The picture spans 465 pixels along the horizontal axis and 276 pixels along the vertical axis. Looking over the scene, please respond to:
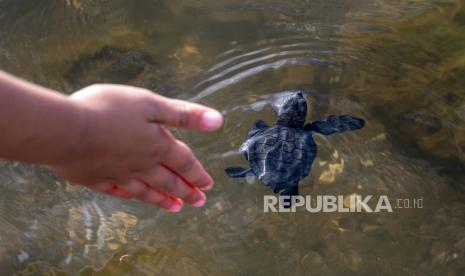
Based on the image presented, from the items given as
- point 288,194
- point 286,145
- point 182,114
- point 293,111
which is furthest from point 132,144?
point 293,111

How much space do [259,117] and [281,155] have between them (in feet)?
1.31

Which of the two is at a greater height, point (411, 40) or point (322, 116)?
point (411, 40)

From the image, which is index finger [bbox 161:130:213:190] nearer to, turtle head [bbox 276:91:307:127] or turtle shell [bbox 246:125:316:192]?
turtle shell [bbox 246:125:316:192]

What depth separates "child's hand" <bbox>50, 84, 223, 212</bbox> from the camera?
4.01 ft

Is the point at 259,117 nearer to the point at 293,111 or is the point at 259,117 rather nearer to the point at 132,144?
the point at 293,111

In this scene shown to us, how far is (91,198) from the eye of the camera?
2646 mm

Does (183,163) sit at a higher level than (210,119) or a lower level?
lower

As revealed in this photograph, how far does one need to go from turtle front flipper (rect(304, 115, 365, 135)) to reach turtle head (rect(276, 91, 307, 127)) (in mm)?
119

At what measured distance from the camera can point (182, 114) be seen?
1322 millimetres

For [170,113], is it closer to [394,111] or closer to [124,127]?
[124,127]

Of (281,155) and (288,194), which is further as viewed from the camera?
(281,155)

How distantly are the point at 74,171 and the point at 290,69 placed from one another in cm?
198

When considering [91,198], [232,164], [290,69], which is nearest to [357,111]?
[290,69]

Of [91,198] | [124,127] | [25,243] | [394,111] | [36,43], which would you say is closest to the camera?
[124,127]
